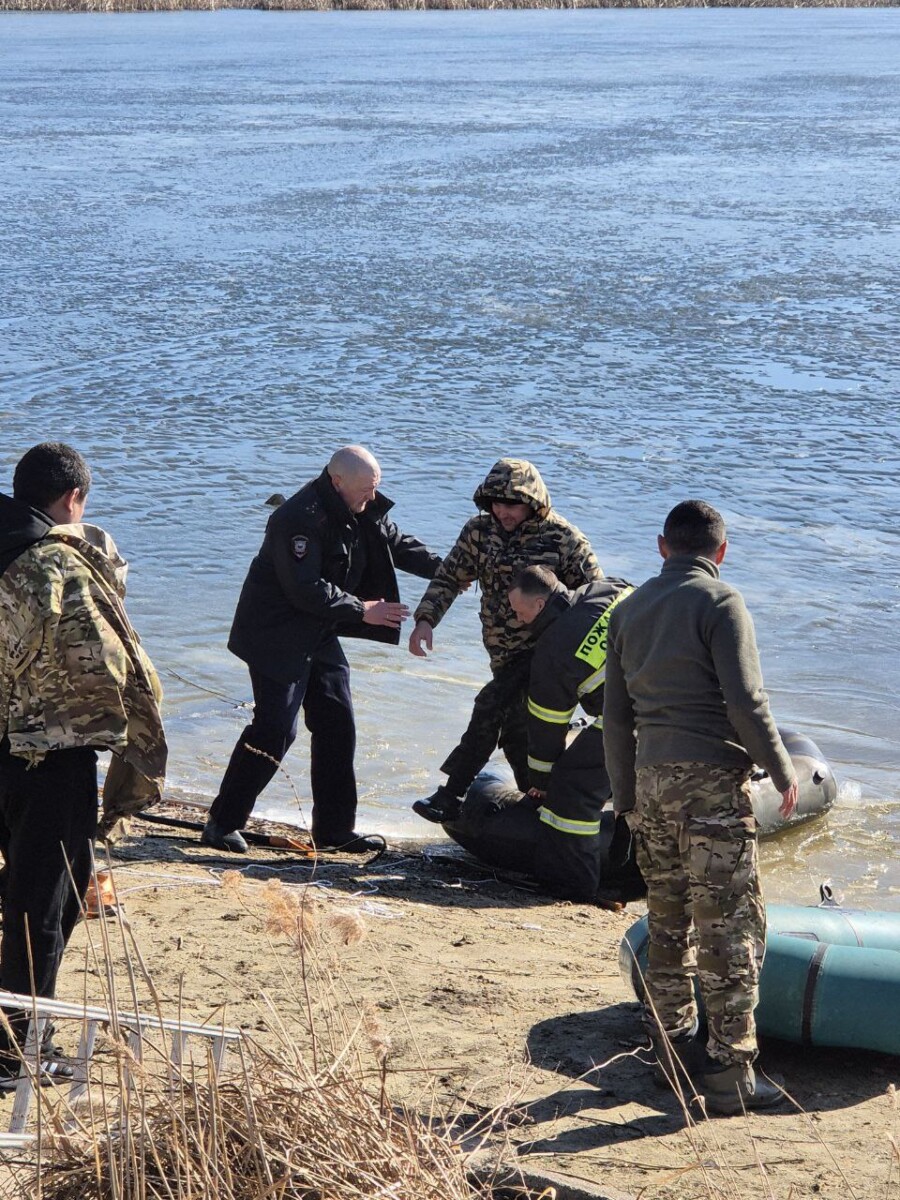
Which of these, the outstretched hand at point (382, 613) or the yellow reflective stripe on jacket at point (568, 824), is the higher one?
the outstretched hand at point (382, 613)

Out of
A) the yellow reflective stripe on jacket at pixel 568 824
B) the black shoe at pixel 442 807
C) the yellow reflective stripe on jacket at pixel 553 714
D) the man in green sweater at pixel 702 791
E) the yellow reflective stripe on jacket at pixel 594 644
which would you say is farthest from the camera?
the black shoe at pixel 442 807

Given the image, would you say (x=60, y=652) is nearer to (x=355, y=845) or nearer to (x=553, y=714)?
(x=553, y=714)

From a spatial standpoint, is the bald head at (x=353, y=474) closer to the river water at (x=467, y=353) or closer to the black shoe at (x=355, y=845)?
the black shoe at (x=355, y=845)

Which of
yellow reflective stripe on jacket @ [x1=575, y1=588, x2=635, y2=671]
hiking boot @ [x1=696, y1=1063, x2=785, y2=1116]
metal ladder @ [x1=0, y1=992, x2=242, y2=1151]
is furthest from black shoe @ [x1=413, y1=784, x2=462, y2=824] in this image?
metal ladder @ [x1=0, y1=992, x2=242, y2=1151]

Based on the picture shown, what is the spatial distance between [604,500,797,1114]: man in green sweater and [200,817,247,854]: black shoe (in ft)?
8.21

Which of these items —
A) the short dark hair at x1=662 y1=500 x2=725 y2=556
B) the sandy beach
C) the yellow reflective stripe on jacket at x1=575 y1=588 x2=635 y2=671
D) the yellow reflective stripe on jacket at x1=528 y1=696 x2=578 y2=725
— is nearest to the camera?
the sandy beach

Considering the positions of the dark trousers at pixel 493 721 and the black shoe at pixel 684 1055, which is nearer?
the black shoe at pixel 684 1055

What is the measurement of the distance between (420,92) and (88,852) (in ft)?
120

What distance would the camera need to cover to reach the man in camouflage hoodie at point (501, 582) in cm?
645

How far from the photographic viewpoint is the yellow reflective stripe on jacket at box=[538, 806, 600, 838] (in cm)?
618

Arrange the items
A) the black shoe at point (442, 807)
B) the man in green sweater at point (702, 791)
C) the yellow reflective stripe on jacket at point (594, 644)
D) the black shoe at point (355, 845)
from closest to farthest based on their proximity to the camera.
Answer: the man in green sweater at point (702, 791) → the yellow reflective stripe on jacket at point (594, 644) → the black shoe at point (442, 807) → the black shoe at point (355, 845)

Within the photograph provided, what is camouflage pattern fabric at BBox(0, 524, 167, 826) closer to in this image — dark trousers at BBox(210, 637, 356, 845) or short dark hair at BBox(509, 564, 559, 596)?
dark trousers at BBox(210, 637, 356, 845)

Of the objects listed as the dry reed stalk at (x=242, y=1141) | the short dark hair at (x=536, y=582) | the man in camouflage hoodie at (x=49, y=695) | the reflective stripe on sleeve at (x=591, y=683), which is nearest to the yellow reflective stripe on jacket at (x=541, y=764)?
the reflective stripe on sleeve at (x=591, y=683)

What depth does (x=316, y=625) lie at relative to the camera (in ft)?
20.8
